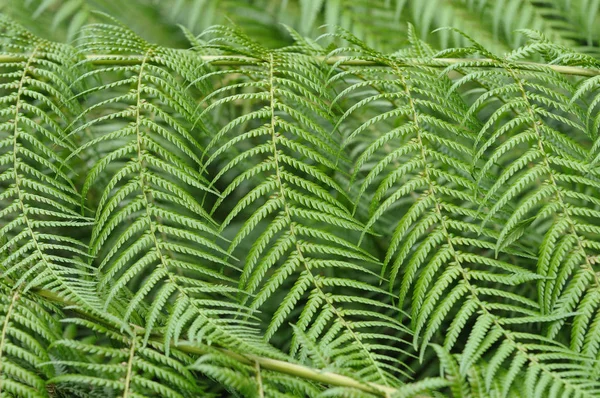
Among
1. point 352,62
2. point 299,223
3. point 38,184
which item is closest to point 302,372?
point 299,223

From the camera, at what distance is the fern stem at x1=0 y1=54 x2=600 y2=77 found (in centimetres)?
142

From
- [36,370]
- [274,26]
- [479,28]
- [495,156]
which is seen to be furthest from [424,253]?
[274,26]

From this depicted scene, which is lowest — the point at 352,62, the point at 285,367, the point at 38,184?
the point at 285,367

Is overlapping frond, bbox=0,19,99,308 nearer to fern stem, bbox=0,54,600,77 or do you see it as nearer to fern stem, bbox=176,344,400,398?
fern stem, bbox=0,54,600,77

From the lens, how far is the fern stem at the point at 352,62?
1423mm

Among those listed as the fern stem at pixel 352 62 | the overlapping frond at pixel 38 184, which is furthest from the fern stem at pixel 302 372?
the fern stem at pixel 352 62

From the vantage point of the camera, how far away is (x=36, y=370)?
3.84 feet

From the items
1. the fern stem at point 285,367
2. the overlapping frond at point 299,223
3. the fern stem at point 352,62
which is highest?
the fern stem at point 352,62

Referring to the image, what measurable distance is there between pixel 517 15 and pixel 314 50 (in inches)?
45.6

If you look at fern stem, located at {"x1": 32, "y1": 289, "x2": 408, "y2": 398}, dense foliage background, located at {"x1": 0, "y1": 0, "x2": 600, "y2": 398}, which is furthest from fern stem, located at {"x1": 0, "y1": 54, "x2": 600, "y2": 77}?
fern stem, located at {"x1": 32, "y1": 289, "x2": 408, "y2": 398}

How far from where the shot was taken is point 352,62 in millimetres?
1504

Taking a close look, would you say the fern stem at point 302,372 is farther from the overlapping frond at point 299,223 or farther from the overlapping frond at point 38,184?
the overlapping frond at point 38,184

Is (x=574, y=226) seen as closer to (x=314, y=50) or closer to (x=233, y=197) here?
(x=314, y=50)

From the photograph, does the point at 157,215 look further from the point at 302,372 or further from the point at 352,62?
the point at 352,62
